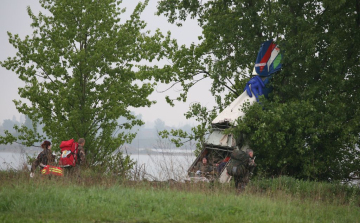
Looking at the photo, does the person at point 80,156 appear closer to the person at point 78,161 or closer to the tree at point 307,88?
the person at point 78,161

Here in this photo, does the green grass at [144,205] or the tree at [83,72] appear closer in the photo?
the green grass at [144,205]

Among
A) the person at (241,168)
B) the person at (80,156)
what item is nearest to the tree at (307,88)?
the person at (241,168)

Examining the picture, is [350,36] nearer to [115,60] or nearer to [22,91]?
[115,60]

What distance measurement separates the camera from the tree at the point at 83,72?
2728 cm

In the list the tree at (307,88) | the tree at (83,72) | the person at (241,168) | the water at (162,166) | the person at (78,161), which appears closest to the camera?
the water at (162,166)

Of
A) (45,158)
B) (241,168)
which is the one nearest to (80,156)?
(45,158)

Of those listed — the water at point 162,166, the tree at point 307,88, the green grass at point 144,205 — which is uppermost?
the tree at point 307,88

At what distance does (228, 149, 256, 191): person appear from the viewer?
14141 millimetres

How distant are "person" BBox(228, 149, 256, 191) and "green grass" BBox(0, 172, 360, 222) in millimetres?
1005

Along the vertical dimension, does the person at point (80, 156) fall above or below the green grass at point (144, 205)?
above

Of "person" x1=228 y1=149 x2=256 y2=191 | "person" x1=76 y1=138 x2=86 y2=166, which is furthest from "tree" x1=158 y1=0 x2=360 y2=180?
"person" x1=76 y1=138 x2=86 y2=166

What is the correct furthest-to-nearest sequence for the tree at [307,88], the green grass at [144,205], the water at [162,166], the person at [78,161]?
1. the tree at [307,88]
2. the person at [78,161]
3. the water at [162,166]
4. the green grass at [144,205]

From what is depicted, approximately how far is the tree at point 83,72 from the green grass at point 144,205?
14.0 meters

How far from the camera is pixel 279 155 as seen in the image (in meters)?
20.2
